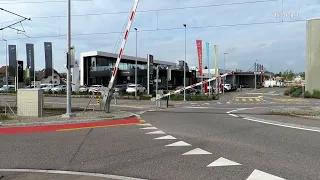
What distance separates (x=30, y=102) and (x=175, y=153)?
11.2 meters

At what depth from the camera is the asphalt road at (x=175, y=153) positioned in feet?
20.8

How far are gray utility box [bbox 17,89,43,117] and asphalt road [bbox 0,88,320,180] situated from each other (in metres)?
5.64

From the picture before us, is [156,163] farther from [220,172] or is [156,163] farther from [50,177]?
[50,177]

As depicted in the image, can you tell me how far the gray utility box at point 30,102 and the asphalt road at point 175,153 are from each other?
564cm

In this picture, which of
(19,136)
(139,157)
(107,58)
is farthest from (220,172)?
(107,58)

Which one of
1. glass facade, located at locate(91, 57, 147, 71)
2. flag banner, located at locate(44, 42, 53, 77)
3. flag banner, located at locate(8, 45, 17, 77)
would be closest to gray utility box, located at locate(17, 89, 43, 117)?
flag banner, located at locate(44, 42, 53, 77)

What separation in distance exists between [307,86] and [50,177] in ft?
149

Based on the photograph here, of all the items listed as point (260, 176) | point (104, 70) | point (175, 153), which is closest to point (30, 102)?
point (175, 153)

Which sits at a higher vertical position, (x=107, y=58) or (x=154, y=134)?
(x=107, y=58)

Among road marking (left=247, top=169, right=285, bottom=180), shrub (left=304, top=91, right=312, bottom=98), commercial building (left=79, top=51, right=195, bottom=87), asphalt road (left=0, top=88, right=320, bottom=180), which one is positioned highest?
commercial building (left=79, top=51, right=195, bottom=87)

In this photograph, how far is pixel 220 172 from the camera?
6266 mm

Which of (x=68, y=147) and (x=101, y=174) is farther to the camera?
(x=68, y=147)

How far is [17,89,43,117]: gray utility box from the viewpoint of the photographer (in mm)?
16766

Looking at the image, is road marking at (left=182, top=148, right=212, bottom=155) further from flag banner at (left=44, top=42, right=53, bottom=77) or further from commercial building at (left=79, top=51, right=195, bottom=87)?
commercial building at (left=79, top=51, right=195, bottom=87)
